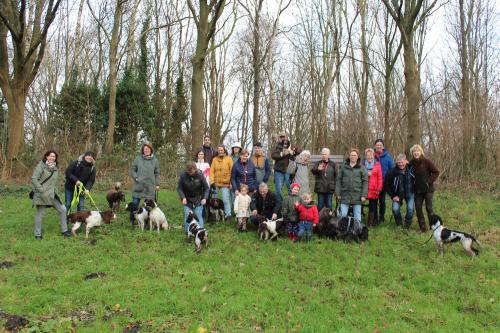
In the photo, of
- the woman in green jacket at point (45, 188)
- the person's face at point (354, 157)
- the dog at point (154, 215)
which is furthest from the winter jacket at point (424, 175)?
the woman in green jacket at point (45, 188)

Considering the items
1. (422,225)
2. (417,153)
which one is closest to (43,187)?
(417,153)

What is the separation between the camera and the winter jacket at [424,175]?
336 inches

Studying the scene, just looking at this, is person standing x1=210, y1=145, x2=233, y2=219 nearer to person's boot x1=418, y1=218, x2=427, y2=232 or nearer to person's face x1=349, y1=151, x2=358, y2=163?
person's face x1=349, y1=151, x2=358, y2=163

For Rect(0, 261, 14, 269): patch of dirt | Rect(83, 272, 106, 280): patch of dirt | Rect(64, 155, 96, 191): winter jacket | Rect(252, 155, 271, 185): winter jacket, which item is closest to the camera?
Rect(83, 272, 106, 280): patch of dirt

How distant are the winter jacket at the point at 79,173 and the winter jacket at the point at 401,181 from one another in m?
6.81

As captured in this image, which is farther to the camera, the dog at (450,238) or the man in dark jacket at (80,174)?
the man in dark jacket at (80,174)

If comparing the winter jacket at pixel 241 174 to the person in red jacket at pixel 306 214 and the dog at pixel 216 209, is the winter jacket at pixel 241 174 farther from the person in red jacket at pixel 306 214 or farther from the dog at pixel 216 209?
the person in red jacket at pixel 306 214

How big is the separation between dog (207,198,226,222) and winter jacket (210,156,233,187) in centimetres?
44

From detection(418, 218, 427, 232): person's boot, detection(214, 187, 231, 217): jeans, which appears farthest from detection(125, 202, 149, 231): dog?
detection(418, 218, 427, 232): person's boot

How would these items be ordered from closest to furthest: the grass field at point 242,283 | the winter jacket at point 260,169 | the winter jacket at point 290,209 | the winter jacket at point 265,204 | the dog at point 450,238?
the grass field at point 242,283 → the dog at point 450,238 → the winter jacket at point 290,209 → the winter jacket at point 265,204 → the winter jacket at point 260,169

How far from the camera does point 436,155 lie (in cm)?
1433

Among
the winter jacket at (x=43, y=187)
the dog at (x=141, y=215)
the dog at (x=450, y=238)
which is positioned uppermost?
the winter jacket at (x=43, y=187)

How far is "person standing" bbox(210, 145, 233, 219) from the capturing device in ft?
30.9

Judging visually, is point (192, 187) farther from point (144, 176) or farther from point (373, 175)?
point (373, 175)
